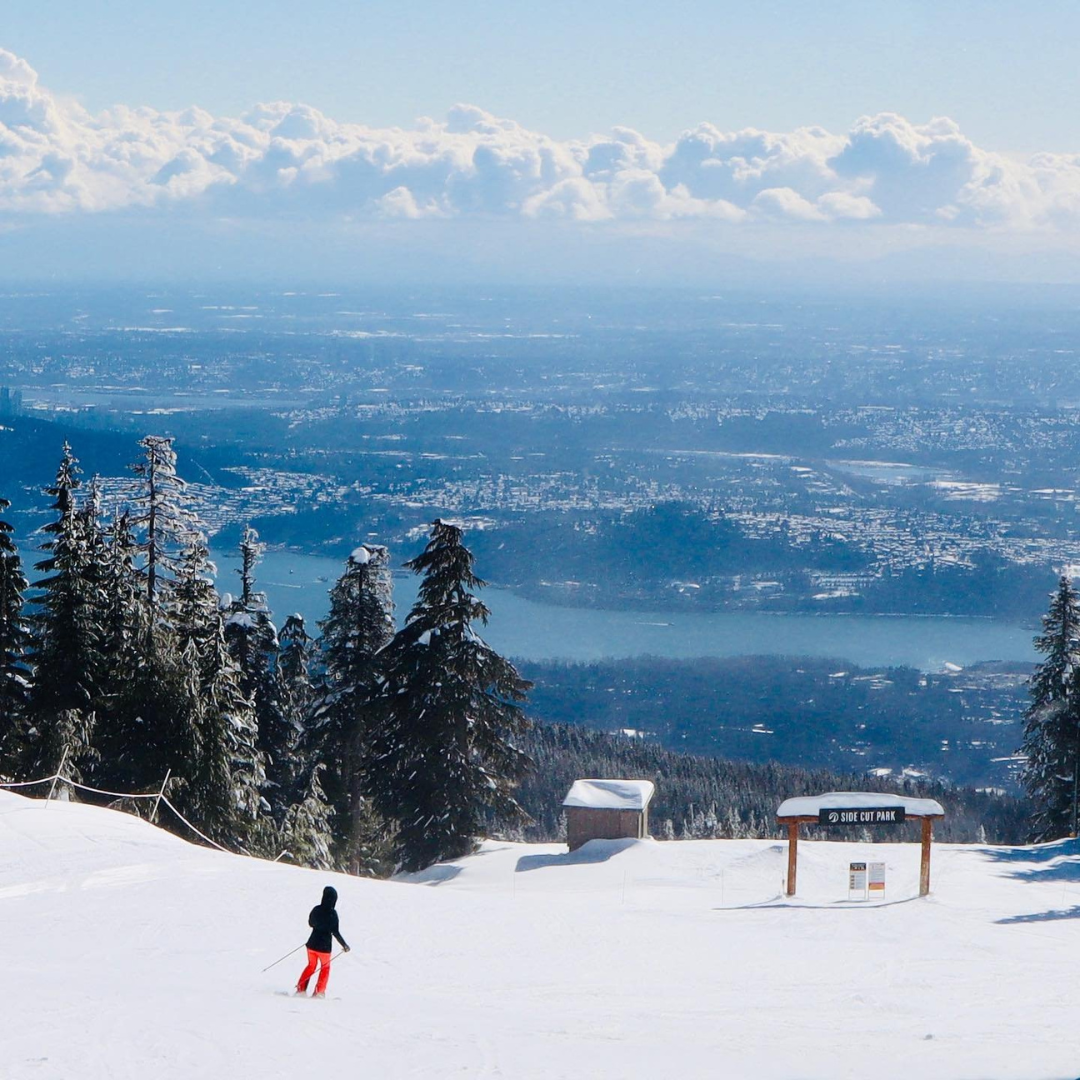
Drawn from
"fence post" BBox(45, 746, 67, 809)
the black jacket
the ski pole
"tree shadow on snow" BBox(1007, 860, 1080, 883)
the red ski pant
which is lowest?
"tree shadow on snow" BBox(1007, 860, 1080, 883)

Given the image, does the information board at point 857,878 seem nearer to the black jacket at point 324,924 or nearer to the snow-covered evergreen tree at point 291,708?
the black jacket at point 324,924

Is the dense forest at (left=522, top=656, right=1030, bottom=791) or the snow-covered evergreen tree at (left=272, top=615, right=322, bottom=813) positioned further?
the dense forest at (left=522, top=656, right=1030, bottom=791)

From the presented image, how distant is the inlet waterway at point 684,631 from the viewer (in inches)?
5394

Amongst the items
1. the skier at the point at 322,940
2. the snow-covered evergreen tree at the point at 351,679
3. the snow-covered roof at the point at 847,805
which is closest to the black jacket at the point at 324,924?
the skier at the point at 322,940

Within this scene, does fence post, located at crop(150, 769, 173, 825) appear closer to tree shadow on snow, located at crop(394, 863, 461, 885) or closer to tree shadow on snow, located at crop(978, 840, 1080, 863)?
tree shadow on snow, located at crop(394, 863, 461, 885)

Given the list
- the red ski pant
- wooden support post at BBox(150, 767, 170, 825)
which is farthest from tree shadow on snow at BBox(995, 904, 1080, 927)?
wooden support post at BBox(150, 767, 170, 825)

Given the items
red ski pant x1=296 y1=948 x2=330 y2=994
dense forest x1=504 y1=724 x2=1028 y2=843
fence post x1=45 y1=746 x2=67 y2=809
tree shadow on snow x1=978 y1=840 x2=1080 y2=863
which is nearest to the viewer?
red ski pant x1=296 y1=948 x2=330 y2=994

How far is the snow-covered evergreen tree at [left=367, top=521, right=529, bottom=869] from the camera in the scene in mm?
29984

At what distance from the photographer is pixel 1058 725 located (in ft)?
115

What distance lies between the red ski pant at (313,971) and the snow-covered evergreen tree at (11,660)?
656 inches

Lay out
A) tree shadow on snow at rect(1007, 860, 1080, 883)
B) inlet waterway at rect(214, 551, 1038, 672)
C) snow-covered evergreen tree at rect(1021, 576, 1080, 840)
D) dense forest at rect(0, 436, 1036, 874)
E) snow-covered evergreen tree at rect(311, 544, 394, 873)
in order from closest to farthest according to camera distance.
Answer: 1. tree shadow on snow at rect(1007, 860, 1080, 883)
2. dense forest at rect(0, 436, 1036, 874)
3. snow-covered evergreen tree at rect(311, 544, 394, 873)
4. snow-covered evergreen tree at rect(1021, 576, 1080, 840)
5. inlet waterway at rect(214, 551, 1038, 672)

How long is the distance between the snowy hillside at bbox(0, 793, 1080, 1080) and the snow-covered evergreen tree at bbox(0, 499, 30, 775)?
6.12 meters

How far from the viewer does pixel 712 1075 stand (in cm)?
1219

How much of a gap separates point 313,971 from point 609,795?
1597cm
